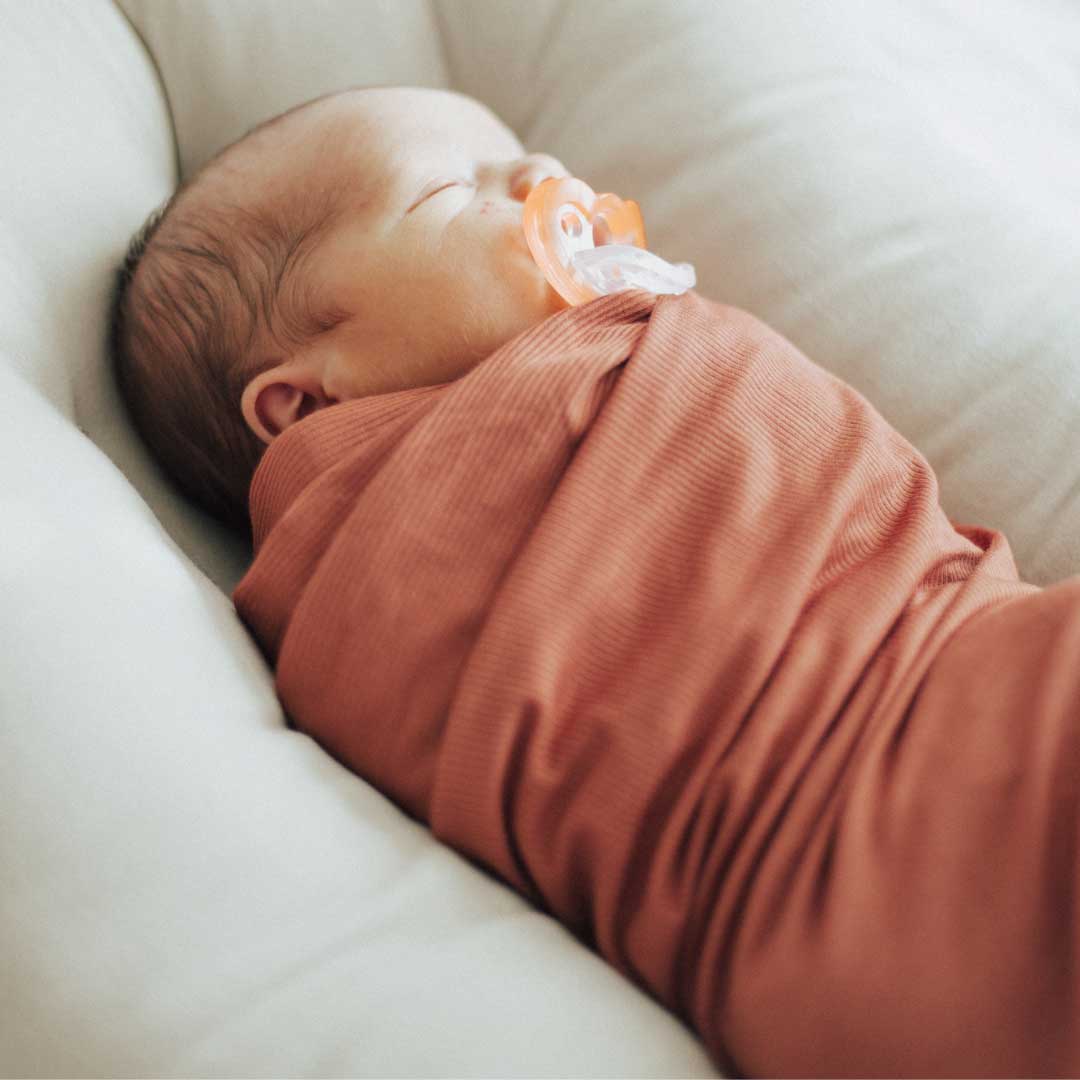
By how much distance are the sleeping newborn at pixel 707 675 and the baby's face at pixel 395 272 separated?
0.01 m

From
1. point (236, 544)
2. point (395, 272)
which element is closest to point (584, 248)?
point (395, 272)

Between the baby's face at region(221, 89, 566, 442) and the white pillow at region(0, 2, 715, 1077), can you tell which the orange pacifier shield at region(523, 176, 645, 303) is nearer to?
the baby's face at region(221, 89, 566, 442)

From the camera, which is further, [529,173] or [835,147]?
[835,147]

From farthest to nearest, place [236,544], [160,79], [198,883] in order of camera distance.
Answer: [160,79]
[236,544]
[198,883]

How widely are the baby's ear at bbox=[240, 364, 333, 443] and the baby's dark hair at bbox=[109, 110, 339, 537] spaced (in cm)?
3

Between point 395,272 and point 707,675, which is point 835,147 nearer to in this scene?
point 395,272

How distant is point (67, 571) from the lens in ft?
1.79

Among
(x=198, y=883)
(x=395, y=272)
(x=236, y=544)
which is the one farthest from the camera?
(x=236, y=544)

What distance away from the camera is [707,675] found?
547mm

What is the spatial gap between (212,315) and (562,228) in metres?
0.29

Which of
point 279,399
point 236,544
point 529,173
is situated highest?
point 529,173

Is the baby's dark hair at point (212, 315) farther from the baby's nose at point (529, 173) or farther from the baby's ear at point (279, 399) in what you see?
the baby's nose at point (529, 173)

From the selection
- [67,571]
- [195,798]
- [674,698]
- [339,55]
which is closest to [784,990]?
[674,698]

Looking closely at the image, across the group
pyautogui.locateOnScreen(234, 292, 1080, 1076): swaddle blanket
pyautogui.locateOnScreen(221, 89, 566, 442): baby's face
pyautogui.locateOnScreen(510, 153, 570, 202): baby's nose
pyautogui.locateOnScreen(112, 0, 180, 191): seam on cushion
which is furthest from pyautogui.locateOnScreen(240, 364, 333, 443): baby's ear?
pyautogui.locateOnScreen(112, 0, 180, 191): seam on cushion
